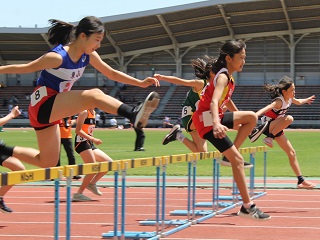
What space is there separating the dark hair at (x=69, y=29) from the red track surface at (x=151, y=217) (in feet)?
6.38

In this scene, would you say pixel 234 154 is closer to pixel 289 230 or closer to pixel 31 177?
pixel 289 230

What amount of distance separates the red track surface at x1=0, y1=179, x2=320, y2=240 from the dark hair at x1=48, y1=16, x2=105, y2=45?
194 centimetres

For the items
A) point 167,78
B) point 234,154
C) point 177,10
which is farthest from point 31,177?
point 177,10

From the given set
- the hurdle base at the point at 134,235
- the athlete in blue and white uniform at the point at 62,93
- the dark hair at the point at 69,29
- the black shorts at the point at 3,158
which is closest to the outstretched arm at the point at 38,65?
the athlete in blue and white uniform at the point at 62,93

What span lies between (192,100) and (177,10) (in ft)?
137

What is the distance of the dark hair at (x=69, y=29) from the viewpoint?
265 inches

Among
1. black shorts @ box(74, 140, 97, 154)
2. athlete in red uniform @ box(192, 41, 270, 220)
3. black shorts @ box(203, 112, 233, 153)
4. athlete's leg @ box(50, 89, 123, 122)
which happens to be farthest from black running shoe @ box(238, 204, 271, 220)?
black shorts @ box(74, 140, 97, 154)

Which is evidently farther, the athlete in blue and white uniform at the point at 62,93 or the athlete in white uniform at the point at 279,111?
the athlete in white uniform at the point at 279,111

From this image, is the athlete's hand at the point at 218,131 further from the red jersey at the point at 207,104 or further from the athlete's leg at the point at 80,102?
the athlete's leg at the point at 80,102

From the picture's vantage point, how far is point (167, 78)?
8.76 metres

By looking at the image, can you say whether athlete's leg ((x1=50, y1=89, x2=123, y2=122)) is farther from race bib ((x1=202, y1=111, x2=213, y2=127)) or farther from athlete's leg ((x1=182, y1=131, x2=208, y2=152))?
athlete's leg ((x1=182, y1=131, x2=208, y2=152))

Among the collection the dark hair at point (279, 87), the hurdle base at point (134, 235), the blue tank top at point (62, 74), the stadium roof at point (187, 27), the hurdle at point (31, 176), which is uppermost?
the stadium roof at point (187, 27)

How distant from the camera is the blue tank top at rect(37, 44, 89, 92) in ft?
21.8

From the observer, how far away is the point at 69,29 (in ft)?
23.0
